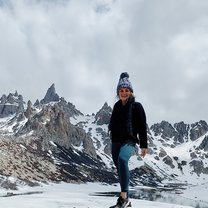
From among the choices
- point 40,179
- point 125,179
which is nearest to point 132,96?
point 125,179

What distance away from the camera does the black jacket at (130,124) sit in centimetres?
1274

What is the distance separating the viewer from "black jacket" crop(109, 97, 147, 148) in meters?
12.7

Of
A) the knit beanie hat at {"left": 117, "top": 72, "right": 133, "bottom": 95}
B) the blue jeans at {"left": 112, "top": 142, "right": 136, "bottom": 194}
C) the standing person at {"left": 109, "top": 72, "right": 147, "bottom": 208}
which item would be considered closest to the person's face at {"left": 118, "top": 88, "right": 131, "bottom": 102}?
the standing person at {"left": 109, "top": 72, "right": 147, "bottom": 208}

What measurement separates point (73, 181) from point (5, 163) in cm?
Answer: 3502

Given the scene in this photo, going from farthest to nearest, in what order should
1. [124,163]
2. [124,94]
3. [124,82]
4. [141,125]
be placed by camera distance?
1. [124,82]
2. [124,94]
3. [141,125]
4. [124,163]

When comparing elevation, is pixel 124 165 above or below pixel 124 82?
below

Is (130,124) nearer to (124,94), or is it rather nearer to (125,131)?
(125,131)

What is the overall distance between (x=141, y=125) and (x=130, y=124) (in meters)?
0.35

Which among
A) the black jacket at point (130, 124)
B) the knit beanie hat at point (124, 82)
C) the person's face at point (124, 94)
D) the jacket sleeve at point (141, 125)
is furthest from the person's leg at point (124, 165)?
the knit beanie hat at point (124, 82)

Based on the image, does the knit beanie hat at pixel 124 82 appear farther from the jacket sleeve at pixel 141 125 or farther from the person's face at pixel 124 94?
the jacket sleeve at pixel 141 125

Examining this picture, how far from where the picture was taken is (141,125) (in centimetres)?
1280

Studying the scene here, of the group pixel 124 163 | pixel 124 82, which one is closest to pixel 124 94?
pixel 124 82

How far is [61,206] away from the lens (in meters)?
15.2

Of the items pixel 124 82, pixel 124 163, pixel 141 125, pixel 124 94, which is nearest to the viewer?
pixel 124 163
